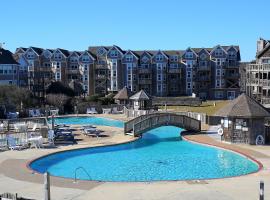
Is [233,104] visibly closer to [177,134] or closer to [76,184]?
[177,134]

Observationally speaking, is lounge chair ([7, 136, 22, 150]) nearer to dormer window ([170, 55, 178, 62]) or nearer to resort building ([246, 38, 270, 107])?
resort building ([246, 38, 270, 107])

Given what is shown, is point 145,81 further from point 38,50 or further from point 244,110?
point 244,110

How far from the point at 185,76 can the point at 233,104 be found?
5415 centimetres

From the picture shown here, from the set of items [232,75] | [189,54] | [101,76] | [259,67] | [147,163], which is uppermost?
[189,54]

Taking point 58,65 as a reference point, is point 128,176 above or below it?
below

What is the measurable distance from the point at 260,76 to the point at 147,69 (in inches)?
897

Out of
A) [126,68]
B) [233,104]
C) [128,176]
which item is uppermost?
[126,68]

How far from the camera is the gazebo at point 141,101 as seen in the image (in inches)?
2099

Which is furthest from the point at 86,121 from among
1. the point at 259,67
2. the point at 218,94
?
the point at 218,94

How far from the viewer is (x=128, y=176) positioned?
76.8 ft

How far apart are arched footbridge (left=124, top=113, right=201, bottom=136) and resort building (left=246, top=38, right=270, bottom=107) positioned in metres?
29.3

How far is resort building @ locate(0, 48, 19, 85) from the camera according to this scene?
67500 mm

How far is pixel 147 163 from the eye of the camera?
88.6 feet

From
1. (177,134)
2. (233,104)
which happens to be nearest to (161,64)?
(177,134)
